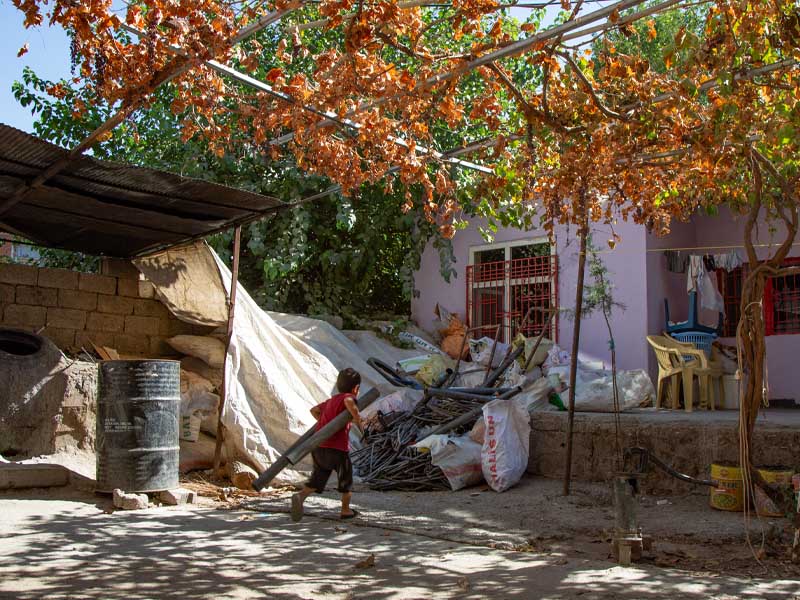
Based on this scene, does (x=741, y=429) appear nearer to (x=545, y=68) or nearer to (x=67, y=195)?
(x=545, y=68)

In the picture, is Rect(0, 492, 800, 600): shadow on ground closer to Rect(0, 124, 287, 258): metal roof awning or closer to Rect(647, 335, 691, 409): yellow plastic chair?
Rect(0, 124, 287, 258): metal roof awning

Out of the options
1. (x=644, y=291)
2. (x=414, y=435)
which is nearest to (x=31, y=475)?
(x=414, y=435)

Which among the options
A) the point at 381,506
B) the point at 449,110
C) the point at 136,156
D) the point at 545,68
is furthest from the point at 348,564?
the point at 136,156

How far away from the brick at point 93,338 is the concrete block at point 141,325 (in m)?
0.23

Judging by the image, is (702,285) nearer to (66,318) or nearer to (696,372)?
(696,372)

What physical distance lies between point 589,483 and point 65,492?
495 cm

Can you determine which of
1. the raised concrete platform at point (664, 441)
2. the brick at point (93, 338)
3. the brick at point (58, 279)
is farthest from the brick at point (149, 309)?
the raised concrete platform at point (664, 441)

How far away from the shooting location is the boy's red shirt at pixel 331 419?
21.6 ft

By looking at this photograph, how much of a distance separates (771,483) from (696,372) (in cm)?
371

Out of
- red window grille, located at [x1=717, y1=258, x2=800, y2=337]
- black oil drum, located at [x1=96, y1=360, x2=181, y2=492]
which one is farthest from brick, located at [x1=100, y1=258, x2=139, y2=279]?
red window grille, located at [x1=717, y1=258, x2=800, y2=337]

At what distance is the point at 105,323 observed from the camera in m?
9.01

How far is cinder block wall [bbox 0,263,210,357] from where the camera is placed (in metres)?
8.35

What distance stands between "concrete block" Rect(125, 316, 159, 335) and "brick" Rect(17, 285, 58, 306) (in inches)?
34.1

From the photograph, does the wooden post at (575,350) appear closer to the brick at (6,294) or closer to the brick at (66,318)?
the brick at (66,318)
